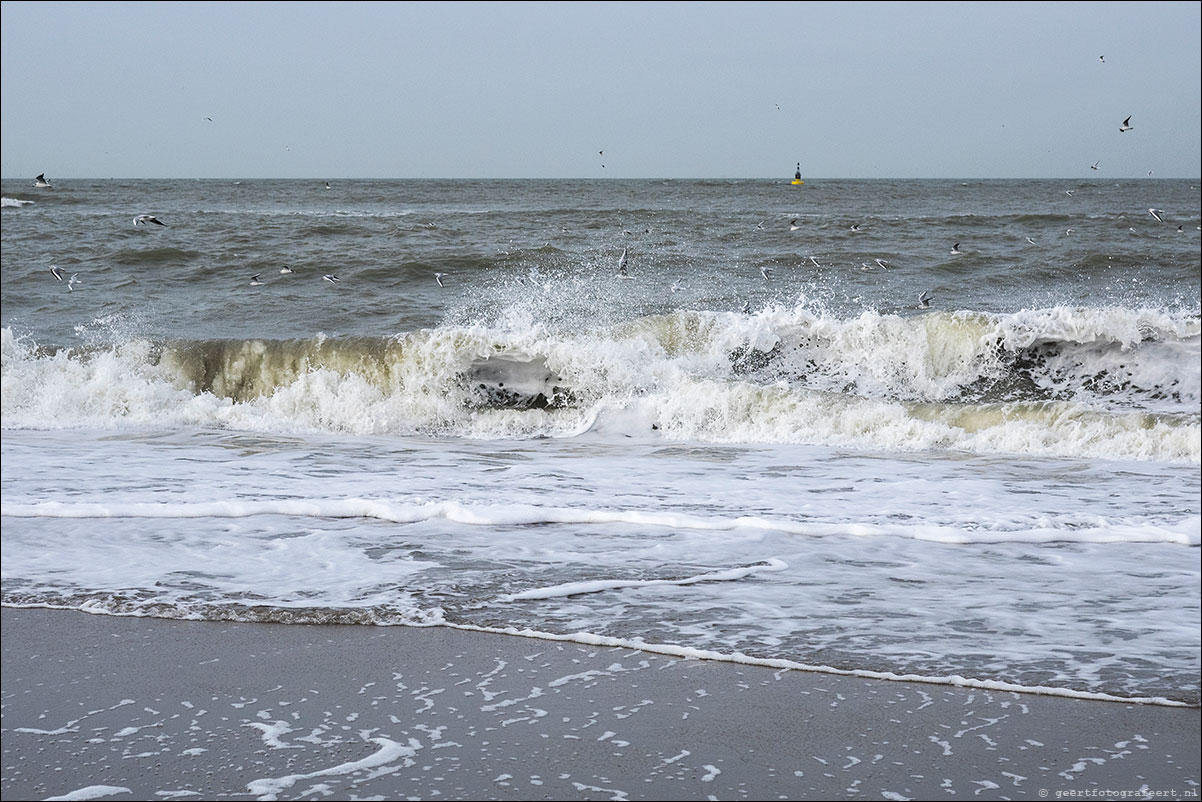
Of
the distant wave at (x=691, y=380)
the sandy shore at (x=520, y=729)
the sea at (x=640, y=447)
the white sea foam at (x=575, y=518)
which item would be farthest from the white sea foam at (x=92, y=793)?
the distant wave at (x=691, y=380)

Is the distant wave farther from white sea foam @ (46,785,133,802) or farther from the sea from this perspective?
white sea foam @ (46,785,133,802)

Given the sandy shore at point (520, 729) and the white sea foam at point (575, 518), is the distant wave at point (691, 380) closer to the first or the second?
the white sea foam at point (575, 518)

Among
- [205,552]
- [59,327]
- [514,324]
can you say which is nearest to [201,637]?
[205,552]

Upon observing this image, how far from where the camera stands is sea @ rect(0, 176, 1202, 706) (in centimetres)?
443

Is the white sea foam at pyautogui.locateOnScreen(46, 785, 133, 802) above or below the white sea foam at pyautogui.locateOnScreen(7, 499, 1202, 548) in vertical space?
above

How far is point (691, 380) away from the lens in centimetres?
1013

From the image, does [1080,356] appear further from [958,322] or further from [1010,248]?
[1010,248]

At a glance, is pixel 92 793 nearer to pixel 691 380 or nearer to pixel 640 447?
pixel 640 447

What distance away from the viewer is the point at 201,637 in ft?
13.5

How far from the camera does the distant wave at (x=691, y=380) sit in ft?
30.6

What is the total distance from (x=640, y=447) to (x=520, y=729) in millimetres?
5582

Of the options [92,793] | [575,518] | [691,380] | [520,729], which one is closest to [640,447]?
[691,380]

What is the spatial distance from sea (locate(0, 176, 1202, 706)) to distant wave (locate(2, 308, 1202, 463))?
40 mm

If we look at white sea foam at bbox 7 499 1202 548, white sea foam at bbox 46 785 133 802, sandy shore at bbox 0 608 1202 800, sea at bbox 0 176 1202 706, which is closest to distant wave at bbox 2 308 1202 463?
sea at bbox 0 176 1202 706
